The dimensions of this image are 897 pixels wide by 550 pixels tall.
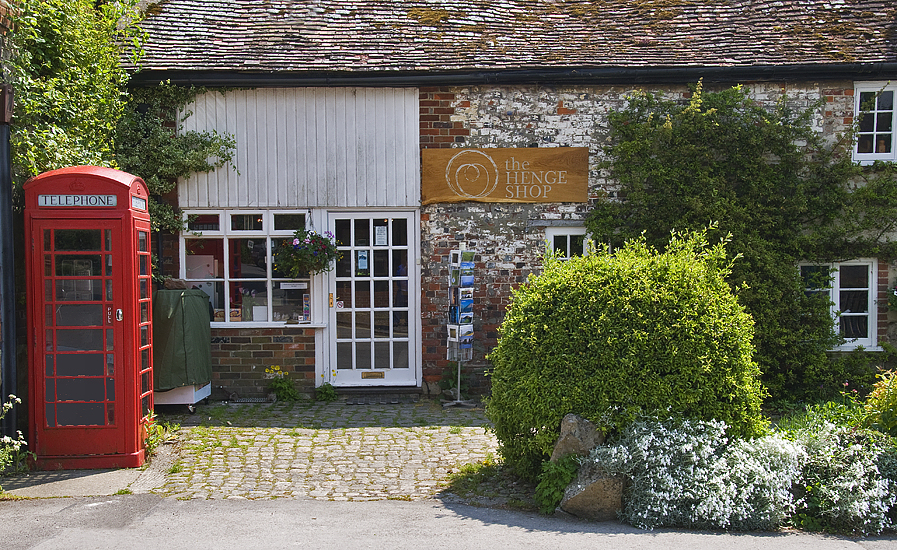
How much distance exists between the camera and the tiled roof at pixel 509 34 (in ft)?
30.5

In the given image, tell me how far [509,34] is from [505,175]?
224 centimetres

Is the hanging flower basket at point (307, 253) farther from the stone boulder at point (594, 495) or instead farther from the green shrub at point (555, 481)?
the stone boulder at point (594, 495)

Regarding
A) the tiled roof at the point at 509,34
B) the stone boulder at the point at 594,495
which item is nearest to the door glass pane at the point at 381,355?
the tiled roof at the point at 509,34

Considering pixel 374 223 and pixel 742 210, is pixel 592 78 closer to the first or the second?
pixel 742 210

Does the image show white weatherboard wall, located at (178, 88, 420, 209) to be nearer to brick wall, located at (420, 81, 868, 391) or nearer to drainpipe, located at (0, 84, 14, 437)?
brick wall, located at (420, 81, 868, 391)

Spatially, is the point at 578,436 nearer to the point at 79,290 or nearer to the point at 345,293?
the point at 79,290

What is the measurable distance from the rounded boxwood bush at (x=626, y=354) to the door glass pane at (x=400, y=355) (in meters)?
4.13

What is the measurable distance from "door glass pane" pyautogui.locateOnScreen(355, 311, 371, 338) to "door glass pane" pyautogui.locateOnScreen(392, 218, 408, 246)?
3.54 ft

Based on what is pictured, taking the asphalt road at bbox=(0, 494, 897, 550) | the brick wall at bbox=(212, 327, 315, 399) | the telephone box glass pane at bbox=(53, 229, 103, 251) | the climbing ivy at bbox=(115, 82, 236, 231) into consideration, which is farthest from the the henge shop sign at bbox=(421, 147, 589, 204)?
the asphalt road at bbox=(0, 494, 897, 550)

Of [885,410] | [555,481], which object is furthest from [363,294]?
[885,410]

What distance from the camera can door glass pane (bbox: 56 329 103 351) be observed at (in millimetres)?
6059

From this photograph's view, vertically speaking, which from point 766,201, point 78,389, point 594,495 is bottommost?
point 594,495

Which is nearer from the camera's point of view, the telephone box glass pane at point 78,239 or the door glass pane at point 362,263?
the telephone box glass pane at point 78,239

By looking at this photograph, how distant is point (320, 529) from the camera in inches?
187
